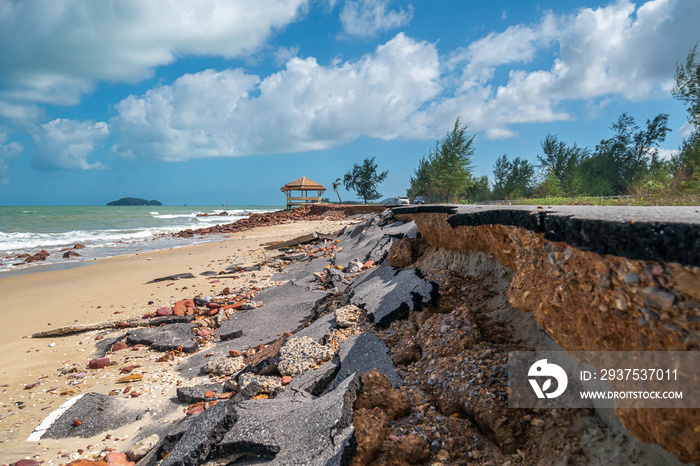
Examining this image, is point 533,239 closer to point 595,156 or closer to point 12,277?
point 12,277

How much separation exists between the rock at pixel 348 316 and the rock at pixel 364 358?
19.7 inches

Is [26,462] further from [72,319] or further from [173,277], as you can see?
[173,277]

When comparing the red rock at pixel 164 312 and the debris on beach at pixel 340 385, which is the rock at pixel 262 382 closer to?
the debris on beach at pixel 340 385

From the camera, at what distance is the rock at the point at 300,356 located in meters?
3.39

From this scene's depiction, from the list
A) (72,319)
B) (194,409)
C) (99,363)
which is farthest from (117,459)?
(72,319)

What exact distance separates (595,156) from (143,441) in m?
52.8

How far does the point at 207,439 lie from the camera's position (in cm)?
223

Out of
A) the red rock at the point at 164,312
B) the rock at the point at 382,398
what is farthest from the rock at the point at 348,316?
the red rock at the point at 164,312

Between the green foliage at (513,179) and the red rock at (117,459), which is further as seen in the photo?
the green foliage at (513,179)

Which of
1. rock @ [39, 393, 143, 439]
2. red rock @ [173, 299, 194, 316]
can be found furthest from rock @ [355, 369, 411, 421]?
red rock @ [173, 299, 194, 316]

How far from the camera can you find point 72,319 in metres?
6.36

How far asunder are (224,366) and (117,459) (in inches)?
55.9

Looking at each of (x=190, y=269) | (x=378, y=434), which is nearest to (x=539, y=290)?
(x=378, y=434)

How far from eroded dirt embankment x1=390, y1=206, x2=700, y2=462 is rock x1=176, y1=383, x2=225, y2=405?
9.94ft
